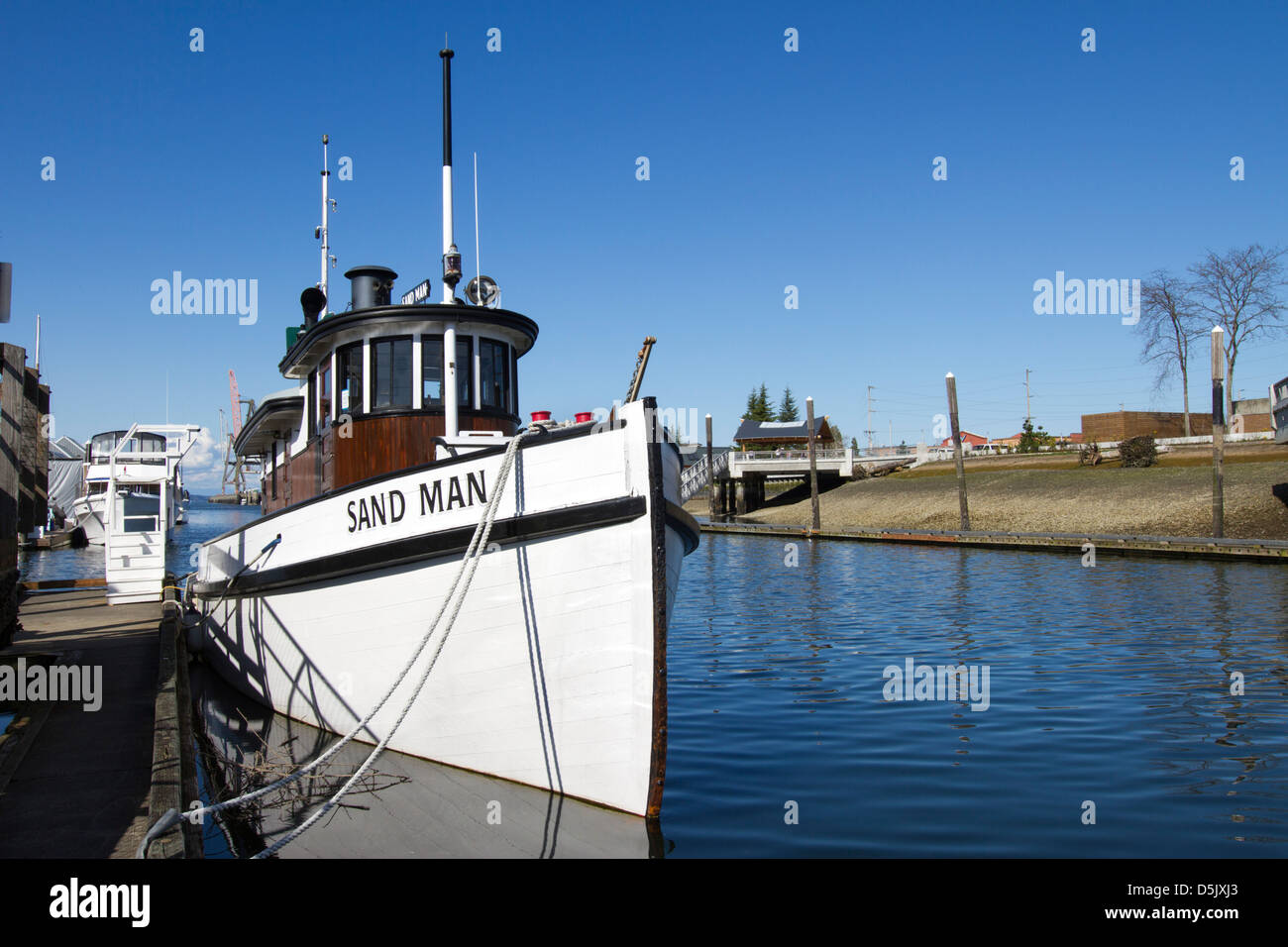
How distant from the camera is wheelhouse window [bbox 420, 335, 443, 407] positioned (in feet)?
31.0

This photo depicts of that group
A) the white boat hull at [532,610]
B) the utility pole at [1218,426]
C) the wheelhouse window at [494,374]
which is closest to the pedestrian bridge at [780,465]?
the utility pole at [1218,426]

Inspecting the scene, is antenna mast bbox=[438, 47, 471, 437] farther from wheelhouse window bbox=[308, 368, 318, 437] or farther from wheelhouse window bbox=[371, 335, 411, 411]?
Result: wheelhouse window bbox=[308, 368, 318, 437]

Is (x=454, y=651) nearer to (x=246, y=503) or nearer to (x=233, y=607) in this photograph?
(x=233, y=607)

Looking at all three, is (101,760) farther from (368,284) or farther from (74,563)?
(74,563)

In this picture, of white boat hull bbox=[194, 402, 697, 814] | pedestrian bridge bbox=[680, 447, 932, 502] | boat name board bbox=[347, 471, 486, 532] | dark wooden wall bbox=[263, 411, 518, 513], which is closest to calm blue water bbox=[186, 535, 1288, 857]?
white boat hull bbox=[194, 402, 697, 814]

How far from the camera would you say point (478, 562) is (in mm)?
6777

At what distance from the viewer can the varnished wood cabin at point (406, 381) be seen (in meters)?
9.26

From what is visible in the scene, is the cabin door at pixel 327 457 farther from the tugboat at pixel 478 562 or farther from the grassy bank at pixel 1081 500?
the grassy bank at pixel 1081 500

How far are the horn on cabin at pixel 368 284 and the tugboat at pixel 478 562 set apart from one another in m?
1.07

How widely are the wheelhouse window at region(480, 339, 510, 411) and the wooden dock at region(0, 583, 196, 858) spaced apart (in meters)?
4.37

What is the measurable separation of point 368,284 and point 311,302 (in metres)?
2.44

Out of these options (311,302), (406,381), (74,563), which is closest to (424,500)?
(406,381)
